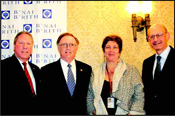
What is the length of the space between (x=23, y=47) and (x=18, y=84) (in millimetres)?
517

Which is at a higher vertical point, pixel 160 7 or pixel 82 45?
pixel 160 7

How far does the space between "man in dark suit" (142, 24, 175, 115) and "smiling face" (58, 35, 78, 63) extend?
1065mm

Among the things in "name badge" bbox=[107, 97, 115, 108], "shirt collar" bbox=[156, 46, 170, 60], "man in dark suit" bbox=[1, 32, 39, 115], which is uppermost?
"shirt collar" bbox=[156, 46, 170, 60]

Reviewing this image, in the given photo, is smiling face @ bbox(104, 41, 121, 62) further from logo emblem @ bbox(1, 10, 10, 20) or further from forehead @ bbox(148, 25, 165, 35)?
A: logo emblem @ bbox(1, 10, 10, 20)

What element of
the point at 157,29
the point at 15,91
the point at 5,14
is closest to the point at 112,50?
the point at 157,29

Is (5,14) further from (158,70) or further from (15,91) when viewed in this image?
(158,70)

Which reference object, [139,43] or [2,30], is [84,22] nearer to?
[139,43]

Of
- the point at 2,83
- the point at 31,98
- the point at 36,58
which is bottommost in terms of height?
the point at 31,98

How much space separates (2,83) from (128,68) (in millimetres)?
1654

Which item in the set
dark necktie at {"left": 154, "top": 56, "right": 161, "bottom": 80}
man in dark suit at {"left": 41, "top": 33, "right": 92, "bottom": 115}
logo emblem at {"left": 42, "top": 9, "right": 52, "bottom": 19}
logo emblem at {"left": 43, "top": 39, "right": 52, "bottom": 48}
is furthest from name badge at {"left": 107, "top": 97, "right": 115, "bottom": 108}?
logo emblem at {"left": 42, "top": 9, "right": 52, "bottom": 19}

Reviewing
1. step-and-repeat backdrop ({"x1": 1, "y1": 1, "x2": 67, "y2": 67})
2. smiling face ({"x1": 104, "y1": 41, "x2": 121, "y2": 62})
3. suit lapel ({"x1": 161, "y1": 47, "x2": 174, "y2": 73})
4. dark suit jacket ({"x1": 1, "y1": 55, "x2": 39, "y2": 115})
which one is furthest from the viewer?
step-and-repeat backdrop ({"x1": 1, "y1": 1, "x2": 67, "y2": 67})

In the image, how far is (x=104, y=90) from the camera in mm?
2592

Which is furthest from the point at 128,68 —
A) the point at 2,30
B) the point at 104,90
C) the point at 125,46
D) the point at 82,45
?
the point at 2,30

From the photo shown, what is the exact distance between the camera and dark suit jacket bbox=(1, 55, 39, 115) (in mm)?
2316
